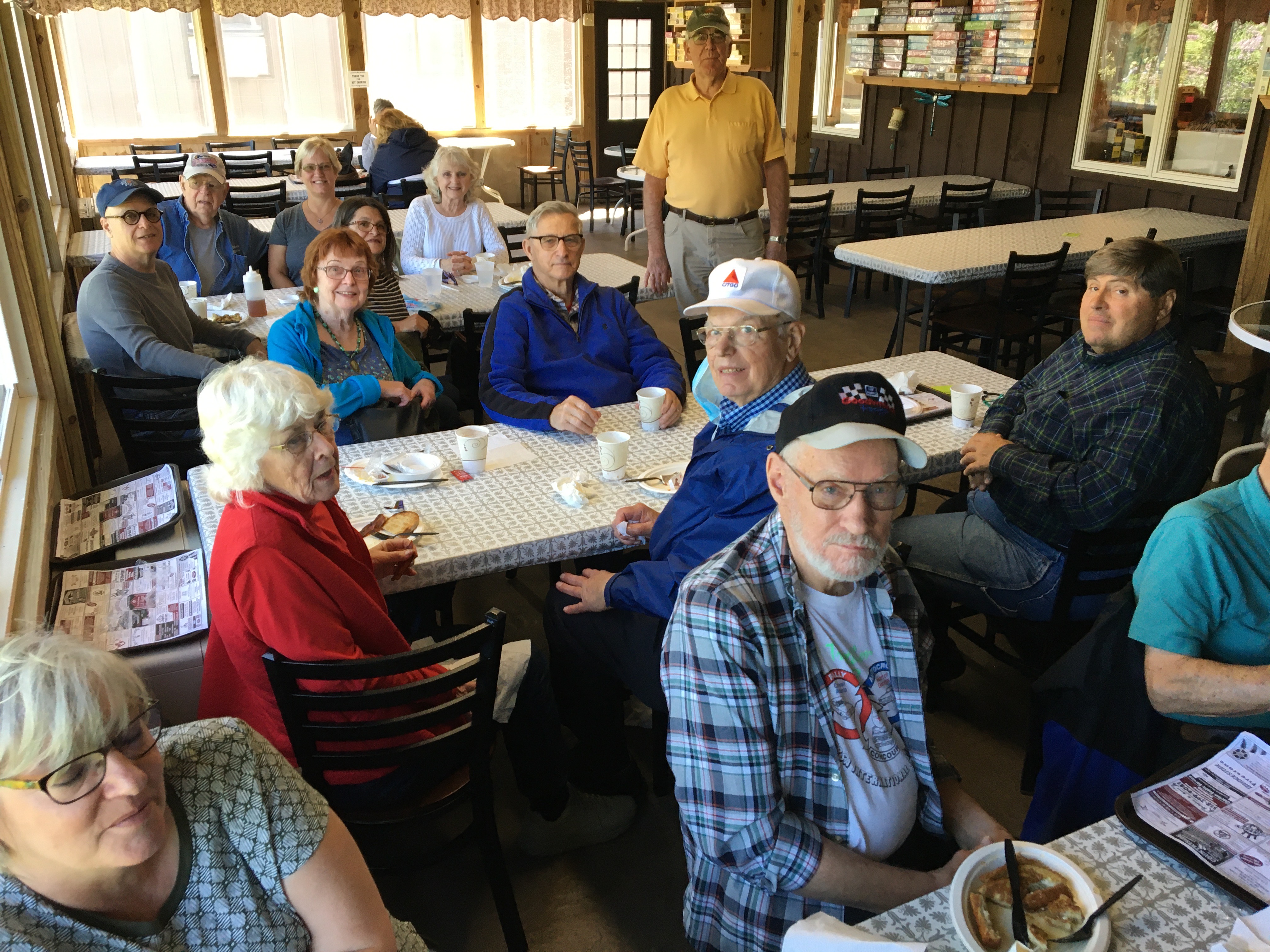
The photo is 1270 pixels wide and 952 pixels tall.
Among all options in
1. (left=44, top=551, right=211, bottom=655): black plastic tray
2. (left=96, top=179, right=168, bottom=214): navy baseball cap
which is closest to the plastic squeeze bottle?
(left=96, top=179, right=168, bottom=214): navy baseball cap

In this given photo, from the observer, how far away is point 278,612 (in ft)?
5.35

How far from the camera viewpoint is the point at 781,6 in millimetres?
9719

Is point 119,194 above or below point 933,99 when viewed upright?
below

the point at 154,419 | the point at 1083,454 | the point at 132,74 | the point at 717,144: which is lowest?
the point at 154,419

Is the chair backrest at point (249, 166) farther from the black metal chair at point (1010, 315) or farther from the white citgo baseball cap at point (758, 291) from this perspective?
the white citgo baseball cap at point (758, 291)

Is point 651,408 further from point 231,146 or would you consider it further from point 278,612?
point 231,146

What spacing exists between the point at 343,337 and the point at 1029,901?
8.36ft

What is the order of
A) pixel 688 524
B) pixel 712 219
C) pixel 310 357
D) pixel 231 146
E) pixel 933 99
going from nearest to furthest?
pixel 688 524, pixel 310 357, pixel 712 219, pixel 933 99, pixel 231 146

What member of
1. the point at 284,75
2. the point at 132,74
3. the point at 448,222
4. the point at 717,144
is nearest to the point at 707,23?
the point at 717,144

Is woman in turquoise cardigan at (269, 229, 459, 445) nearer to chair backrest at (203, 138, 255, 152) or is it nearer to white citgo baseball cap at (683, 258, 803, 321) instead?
white citgo baseball cap at (683, 258, 803, 321)

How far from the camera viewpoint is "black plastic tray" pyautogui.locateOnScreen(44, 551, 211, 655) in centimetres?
194

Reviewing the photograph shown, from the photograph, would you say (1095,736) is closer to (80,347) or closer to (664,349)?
(664,349)

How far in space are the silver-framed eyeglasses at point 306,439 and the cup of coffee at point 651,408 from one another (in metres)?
1.06

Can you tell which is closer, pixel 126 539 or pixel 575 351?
pixel 126 539
